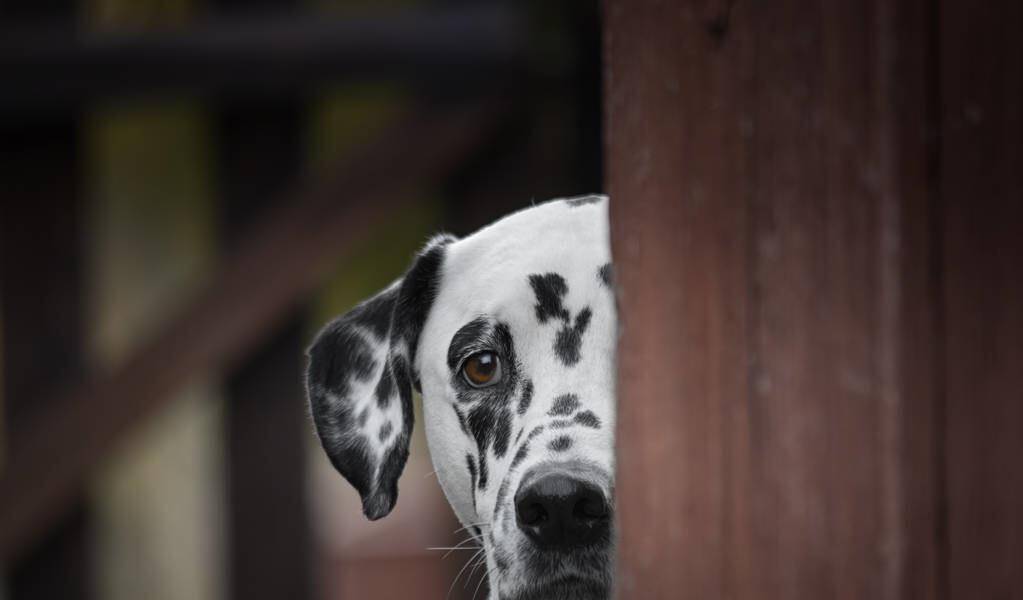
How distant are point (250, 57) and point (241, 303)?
848mm

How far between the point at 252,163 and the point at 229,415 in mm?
946

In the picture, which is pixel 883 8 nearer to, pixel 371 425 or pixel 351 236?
pixel 371 425

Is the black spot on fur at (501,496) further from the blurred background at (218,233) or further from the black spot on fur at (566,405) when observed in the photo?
the blurred background at (218,233)

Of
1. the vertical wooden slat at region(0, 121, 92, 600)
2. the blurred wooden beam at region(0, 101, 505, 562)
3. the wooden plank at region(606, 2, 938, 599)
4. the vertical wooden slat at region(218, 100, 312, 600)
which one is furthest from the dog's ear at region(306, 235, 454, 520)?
the vertical wooden slat at region(0, 121, 92, 600)

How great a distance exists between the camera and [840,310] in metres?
0.87

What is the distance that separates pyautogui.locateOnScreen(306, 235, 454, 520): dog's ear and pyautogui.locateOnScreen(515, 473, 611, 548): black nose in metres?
0.30

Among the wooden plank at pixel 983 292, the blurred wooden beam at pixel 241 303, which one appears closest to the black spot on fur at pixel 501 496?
the wooden plank at pixel 983 292

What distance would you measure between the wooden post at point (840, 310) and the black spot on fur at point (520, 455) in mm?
493

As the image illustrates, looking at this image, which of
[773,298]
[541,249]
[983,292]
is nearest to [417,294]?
[541,249]

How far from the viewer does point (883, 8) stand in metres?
0.85

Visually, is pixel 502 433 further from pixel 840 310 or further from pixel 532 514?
pixel 840 310

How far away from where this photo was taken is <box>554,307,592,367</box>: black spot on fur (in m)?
1.46

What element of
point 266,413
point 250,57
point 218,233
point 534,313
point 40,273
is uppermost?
point 250,57

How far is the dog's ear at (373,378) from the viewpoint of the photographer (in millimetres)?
1702
